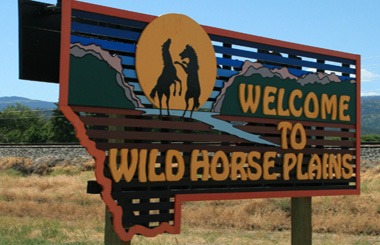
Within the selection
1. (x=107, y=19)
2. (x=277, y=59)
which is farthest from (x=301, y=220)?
(x=107, y=19)

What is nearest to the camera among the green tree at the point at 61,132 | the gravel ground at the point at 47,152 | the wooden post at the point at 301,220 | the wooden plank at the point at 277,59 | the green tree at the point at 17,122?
the wooden plank at the point at 277,59

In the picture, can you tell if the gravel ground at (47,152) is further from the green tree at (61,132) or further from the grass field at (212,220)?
the green tree at (61,132)

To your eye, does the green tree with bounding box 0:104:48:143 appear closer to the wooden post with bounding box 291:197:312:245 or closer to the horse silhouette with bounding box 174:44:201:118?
the wooden post with bounding box 291:197:312:245

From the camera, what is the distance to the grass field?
16.1 meters

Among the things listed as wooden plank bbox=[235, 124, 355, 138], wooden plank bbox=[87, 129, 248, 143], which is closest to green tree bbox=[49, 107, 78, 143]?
wooden plank bbox=[235, 124, 355, 138]

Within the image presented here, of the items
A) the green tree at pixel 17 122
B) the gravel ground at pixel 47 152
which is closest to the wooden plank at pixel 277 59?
the gravel ground at pixel 47 152

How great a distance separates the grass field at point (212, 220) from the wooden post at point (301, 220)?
16.3 feet

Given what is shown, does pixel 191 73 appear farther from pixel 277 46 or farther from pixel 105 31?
pixel 277 46

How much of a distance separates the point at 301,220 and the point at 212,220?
9054mm

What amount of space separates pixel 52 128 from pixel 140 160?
64.6m

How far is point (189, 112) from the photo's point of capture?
8.34 m

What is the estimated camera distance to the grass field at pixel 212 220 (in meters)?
16.1

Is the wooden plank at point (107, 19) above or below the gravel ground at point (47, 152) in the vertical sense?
above

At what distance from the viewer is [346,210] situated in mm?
19656
